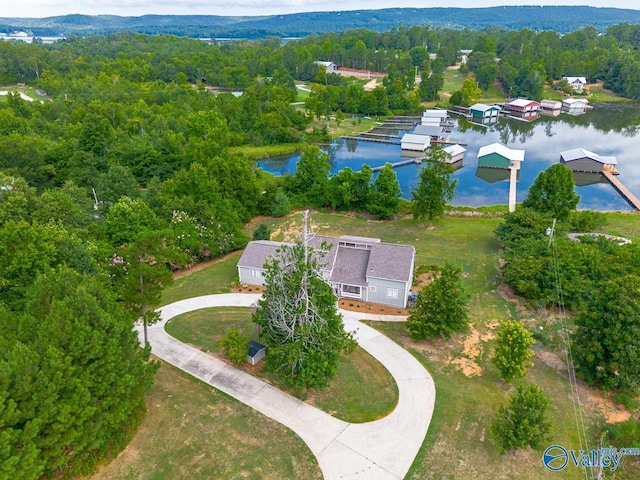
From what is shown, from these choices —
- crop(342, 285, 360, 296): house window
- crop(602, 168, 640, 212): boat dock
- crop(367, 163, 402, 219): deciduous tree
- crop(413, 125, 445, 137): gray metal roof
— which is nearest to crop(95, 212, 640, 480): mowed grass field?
crop(342, 285, 360, 296): house window

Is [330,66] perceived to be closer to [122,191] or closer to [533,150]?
[533,150]

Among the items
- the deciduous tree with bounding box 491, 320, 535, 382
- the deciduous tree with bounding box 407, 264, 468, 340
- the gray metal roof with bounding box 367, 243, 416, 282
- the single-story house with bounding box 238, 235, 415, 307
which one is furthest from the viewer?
the single-story house with bounding box 238, 235, 415, 307

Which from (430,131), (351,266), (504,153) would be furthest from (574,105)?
(351,266)

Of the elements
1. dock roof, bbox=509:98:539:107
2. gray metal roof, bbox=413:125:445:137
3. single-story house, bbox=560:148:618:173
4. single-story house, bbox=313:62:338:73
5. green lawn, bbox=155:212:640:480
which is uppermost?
single-story house, bbox=313:62:338:73

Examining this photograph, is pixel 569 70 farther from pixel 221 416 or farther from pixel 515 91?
pixel 221 416

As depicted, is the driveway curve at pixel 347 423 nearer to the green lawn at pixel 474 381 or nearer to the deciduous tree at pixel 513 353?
the green lawn at pixel 474 381

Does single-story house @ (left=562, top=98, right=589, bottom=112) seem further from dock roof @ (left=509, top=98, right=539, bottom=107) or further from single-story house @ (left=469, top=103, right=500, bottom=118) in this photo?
single-story house @ (left=469, top=103, right=500, bottom=118)

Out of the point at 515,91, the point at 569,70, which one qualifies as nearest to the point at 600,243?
the point at 515,91
